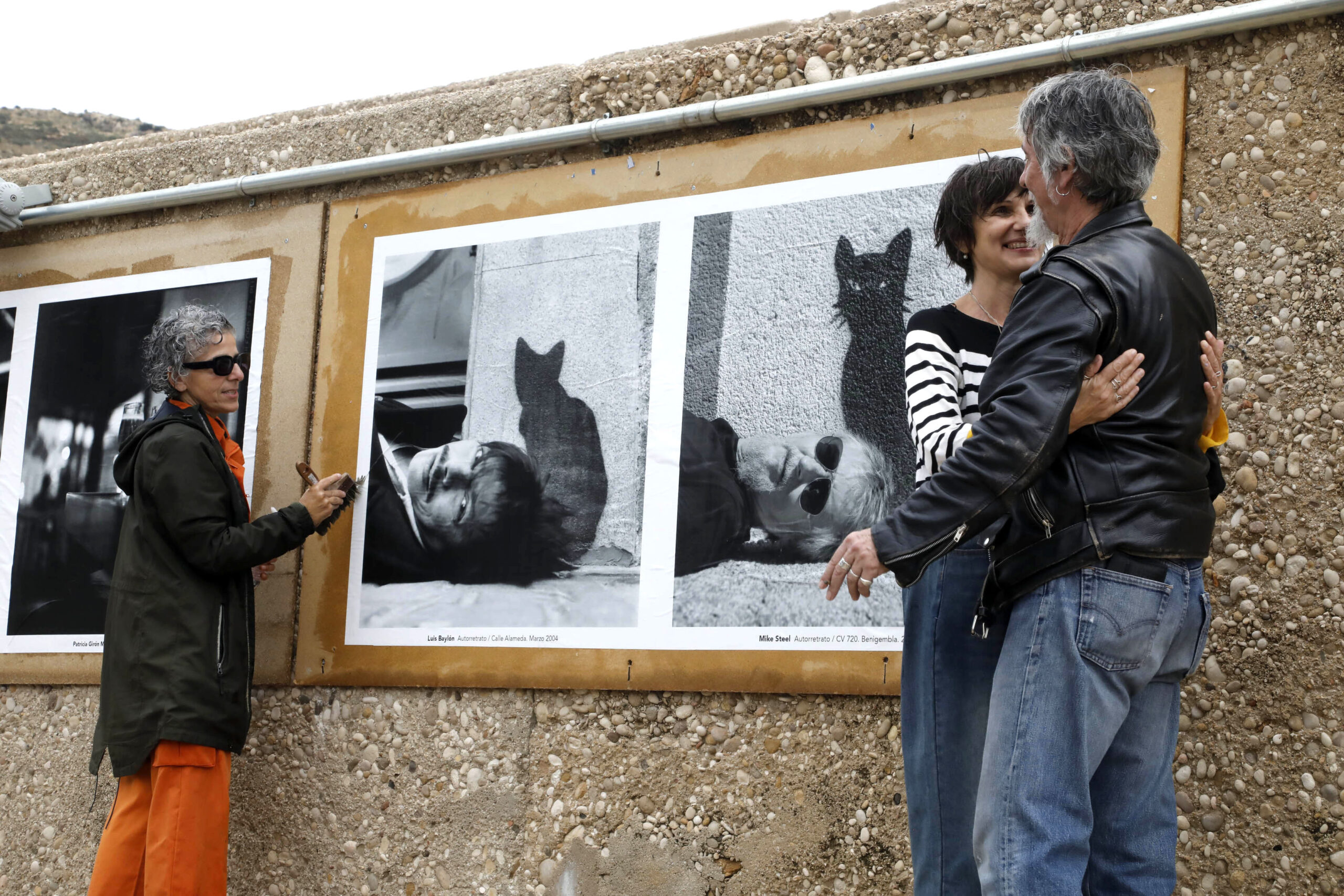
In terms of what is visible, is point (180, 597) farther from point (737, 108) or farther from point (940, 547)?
point (940, 547)

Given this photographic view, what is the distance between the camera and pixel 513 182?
12.5 ft

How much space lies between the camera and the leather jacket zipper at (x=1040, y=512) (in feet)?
6.35

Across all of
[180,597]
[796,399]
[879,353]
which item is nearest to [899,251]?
[879,353]

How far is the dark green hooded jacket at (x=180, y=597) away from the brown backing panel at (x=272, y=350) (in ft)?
1.25

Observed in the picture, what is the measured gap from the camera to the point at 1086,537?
6.19ft

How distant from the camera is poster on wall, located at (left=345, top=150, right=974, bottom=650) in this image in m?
3.23

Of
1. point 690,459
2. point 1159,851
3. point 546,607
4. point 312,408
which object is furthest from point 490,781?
point 1159,851

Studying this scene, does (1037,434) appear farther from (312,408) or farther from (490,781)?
(312,408)

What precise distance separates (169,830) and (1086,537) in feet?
7.94

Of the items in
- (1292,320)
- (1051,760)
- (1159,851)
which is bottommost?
(1159,851)

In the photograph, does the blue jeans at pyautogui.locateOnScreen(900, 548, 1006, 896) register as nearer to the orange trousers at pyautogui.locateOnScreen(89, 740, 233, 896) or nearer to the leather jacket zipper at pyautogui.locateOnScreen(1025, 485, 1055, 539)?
the leather jacket zipper at pyautogui.locateOnScreen(1025, 485, 1055, 539)

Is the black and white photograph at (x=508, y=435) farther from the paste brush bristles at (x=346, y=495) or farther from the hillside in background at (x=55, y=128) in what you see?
the hillside in background at (x=55, y=128)

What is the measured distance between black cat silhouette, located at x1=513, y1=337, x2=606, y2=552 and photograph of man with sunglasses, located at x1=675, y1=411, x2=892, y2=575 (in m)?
0.28

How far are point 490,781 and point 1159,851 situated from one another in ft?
6.42
